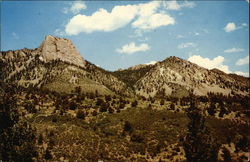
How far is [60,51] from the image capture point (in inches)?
7028

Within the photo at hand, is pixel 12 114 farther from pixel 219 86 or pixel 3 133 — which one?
pixel 219 86

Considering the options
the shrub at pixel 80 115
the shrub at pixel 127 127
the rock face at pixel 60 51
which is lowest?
the shrub at pixel 127 127

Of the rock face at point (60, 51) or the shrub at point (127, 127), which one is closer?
the shrub at point (127, 127)

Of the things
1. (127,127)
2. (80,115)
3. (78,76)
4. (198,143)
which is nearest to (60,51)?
(78,76)

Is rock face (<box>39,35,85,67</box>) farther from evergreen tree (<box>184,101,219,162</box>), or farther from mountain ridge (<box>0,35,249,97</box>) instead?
evergreen tree (<box>184,101,219,162</box>)

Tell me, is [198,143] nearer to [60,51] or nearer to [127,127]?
[127,127]

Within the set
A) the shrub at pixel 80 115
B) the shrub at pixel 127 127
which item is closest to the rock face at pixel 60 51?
the shrub at pixel 80 115

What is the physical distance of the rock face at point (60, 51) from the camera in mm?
171500

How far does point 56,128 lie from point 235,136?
36841 millimetres

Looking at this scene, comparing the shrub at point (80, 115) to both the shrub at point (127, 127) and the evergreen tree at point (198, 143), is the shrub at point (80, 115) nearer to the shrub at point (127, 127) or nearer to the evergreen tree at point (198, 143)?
the shrub at point (127, 127)

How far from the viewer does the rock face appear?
17150 cm

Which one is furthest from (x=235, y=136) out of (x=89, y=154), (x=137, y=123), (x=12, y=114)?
(x=12, y=114)

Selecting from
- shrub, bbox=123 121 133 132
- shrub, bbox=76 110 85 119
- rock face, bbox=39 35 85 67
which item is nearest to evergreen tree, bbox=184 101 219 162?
shrub, bbox=123 121 133 132

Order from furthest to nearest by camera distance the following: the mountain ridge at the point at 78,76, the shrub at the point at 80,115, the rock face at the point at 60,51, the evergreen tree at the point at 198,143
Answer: the rock face at the point at 60,51, the mountain ridge at the point at 78,76, the shrub at the point at 80,115, the evergreen tree at the point at 198,143
